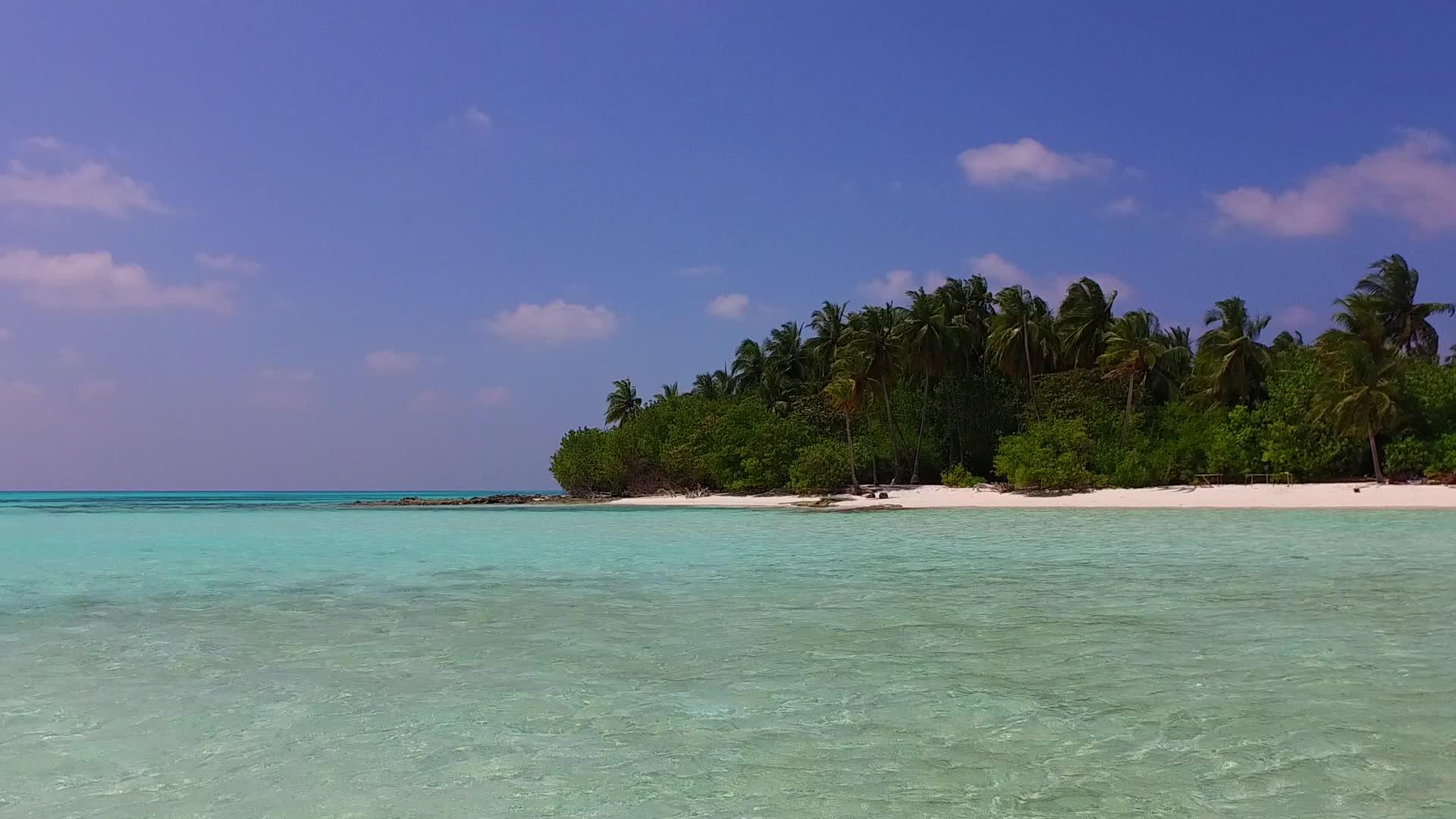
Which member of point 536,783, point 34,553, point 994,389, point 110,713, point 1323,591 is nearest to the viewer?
point 536,783

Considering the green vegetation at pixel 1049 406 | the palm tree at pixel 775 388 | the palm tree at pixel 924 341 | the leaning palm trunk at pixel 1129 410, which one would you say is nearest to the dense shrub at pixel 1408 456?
the green vegetation at pixel 1049 406

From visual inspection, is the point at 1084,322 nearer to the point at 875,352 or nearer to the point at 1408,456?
the point at 875,352

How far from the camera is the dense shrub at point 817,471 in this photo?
4841 centimetres

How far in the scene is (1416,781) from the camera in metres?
4.20

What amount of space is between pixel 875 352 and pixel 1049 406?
940 cm

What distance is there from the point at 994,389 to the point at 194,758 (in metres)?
52.0

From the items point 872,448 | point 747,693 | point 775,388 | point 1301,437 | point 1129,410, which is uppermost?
point 775,388

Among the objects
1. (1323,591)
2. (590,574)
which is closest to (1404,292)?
(1323,591)

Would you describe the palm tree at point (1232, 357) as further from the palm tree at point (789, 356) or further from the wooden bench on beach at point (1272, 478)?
the palm tree at point (789, 356)

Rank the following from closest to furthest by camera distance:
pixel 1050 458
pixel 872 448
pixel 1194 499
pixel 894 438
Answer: pixel 1194 499, pixel 1050 458, pixel 894 438, pixel 872 448

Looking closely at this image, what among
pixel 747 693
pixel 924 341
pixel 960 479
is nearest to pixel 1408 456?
pixel 960 479

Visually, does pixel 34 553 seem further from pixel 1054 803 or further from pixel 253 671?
pixel 1054 803

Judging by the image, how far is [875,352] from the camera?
49.6 metres

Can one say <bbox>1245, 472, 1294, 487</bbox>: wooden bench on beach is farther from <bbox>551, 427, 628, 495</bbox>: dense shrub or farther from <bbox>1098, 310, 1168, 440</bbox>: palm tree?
<bbox>551, 427, 628, 495</bbox>: dense shrub
